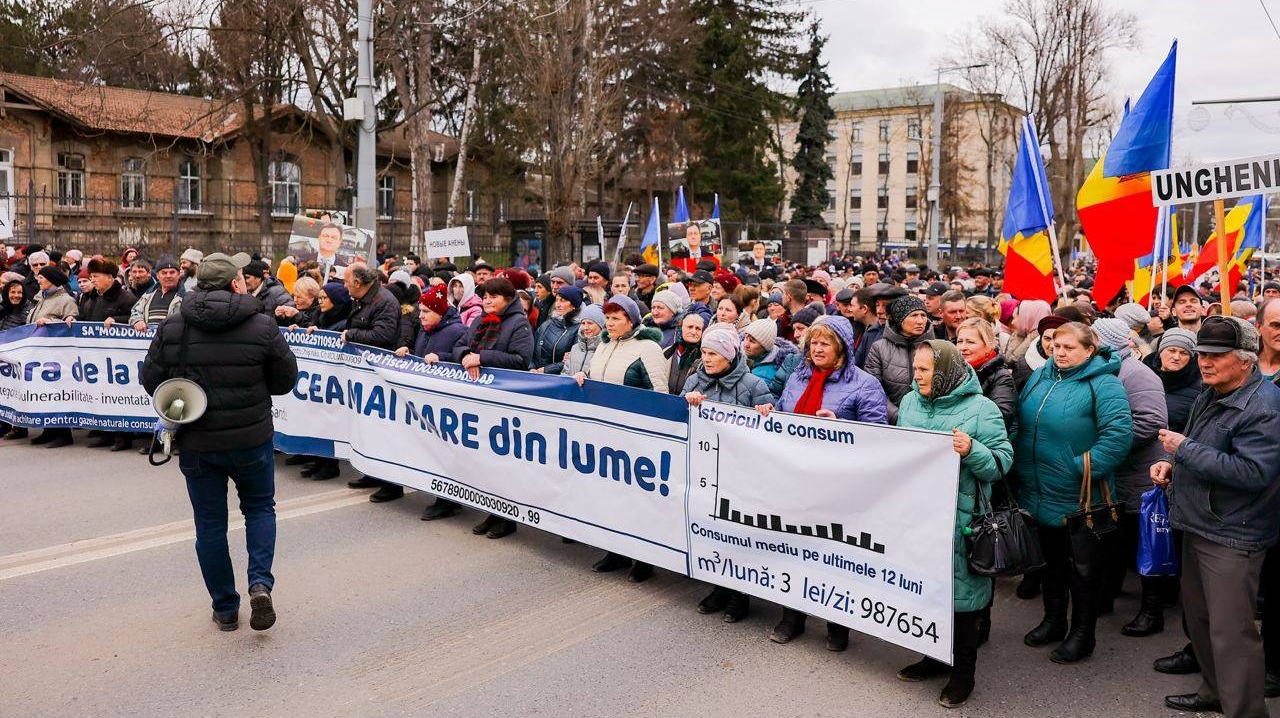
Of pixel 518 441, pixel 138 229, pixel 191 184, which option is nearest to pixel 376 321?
pixel 518 441

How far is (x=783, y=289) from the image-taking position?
9.06m

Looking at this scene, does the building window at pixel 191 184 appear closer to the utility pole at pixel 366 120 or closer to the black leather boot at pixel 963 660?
the utility pole at pixel 366 120

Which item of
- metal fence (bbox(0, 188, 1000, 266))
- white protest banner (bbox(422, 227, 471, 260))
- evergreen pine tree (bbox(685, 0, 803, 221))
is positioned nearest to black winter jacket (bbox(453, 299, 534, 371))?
white protest banner (bbox(422, 227, 471, 260))

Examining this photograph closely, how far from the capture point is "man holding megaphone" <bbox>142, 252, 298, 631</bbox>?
5098 mm

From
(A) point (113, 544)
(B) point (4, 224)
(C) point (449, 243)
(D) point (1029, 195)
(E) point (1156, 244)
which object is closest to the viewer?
(A) point (113, 544)

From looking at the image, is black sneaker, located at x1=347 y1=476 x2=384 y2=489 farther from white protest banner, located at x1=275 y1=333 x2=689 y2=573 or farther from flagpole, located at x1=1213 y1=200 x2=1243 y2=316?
flagpole, located at x1=1213 y1=200 x2=1243 y2=316

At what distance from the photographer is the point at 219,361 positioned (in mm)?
5141

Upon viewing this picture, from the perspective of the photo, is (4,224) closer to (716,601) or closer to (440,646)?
(440,646)

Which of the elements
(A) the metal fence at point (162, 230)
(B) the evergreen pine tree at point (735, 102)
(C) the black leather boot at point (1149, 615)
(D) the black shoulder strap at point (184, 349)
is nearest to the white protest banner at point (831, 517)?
(C) the black leather boot at point (1149, 615)

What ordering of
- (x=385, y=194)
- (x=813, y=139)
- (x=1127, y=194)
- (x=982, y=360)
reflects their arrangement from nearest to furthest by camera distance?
(x=982, y=360), (x=1127, y=194), (x=385, y=194), (x=813, y=139)

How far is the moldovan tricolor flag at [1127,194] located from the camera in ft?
26.4

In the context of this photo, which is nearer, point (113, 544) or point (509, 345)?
point (113, 544)

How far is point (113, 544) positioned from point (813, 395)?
15.2 feet

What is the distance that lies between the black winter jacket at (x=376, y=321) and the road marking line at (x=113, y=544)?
1.34 m
